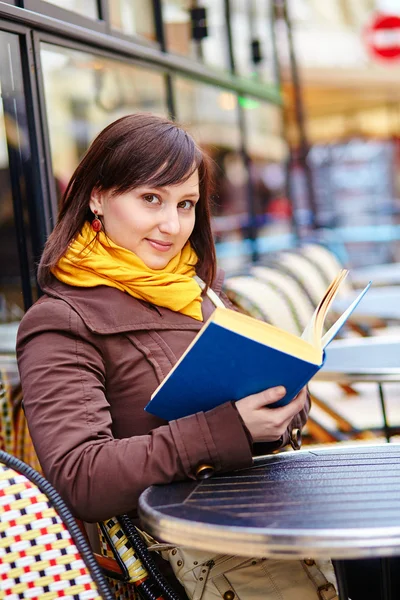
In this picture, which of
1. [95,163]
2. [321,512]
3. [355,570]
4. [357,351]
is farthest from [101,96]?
[321,512]

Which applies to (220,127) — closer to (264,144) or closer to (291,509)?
(264,144)

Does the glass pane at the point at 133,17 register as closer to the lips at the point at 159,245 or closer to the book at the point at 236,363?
the lips at the point at 159,245

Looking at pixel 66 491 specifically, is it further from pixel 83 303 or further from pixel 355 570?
pixel 355 570

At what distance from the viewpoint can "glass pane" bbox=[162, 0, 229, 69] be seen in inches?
172

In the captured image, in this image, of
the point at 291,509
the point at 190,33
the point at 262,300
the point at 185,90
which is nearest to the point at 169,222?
the point at 291,509

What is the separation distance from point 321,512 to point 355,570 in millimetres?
644

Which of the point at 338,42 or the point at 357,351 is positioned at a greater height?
the point at 338,42

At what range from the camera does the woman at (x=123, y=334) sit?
4.78 feet

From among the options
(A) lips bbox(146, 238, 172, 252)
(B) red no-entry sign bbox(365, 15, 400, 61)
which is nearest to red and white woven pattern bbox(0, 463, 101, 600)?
(A) lips bbox(146, 238, 172, 252)

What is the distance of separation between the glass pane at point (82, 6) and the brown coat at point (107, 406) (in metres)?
1.38

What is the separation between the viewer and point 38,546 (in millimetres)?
1311

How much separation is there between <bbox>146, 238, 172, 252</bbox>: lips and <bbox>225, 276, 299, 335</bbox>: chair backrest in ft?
4.32

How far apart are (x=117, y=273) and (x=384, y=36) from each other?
7792mm

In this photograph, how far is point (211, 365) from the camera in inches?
53.3
